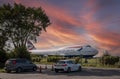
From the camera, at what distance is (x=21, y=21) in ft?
194

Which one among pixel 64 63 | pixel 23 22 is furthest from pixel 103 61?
pixel 64 63

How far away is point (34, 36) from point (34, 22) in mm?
3069

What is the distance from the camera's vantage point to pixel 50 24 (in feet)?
206

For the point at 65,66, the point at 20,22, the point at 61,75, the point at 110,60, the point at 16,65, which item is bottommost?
the point at 61,75

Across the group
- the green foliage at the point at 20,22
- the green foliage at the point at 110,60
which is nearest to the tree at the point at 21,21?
the green foliage at the point at 20,22

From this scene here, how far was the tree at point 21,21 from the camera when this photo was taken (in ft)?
193

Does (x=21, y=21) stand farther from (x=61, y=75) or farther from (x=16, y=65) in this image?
(x=61, y=75)

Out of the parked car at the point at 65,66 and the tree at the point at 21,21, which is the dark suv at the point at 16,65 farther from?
the tree at the point at 21,21

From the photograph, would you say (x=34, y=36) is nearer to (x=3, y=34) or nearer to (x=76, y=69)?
(x=3, y=34)

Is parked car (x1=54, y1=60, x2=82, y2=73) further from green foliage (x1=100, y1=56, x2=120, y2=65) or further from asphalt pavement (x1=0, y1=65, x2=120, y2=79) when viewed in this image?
green foliage (x1=100, y1=56, x2=120, y2=65)

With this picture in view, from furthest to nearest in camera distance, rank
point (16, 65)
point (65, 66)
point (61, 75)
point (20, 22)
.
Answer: point (20, 22) < point (16, 65) < point (65, 66) < point (61, 75)

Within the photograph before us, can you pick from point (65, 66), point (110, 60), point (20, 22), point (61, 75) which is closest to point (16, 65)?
point (65, 66)

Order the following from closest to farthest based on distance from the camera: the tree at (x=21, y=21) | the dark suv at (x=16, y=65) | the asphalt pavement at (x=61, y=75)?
the asphalt pavement at (x=61, y=75)
the dark suv at (x=16, y=65)
the tree at (x=21, y=21)

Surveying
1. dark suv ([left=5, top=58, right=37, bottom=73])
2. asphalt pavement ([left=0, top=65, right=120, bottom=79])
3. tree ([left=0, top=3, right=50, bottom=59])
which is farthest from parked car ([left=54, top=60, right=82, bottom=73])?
tree ([left=0, top=3, right=50, bottom=59])
